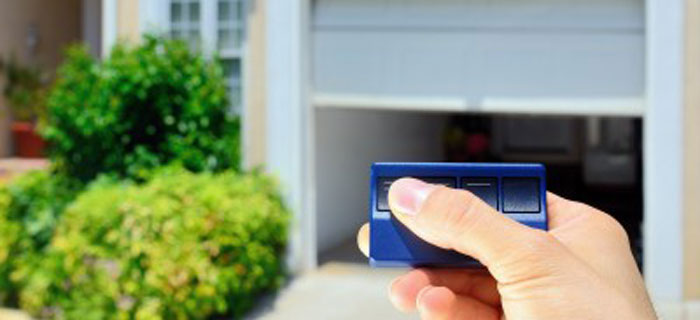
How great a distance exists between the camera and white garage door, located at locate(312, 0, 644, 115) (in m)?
7.46

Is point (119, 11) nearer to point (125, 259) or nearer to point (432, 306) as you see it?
point (125, 259)

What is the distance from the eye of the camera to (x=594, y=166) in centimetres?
1722

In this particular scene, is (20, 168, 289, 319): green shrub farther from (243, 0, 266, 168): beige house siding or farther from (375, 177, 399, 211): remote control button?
(375, 177, 399, 211): remote control button

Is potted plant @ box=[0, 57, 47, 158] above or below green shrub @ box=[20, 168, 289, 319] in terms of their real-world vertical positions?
above

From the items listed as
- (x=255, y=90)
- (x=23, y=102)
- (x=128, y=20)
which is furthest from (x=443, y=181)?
(x=23, y=102)

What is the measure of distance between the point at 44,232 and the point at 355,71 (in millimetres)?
3200

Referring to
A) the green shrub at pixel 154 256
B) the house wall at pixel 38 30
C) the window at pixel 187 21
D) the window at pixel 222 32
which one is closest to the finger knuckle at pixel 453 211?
the green shrub at pixel 154 256

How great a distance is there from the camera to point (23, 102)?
12.5 m

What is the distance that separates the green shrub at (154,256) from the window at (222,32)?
68.3 inches

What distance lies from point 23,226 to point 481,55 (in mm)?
4364

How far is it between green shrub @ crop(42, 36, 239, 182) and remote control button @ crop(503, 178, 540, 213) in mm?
6927

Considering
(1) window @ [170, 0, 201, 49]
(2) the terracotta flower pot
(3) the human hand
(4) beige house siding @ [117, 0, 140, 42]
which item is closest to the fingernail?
(3) the human hand

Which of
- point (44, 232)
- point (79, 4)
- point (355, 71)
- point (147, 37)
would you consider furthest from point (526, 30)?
point (79, 4)

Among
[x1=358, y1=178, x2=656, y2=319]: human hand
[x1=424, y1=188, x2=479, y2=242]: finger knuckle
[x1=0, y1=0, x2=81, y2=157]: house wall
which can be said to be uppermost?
[x1=0, y1=0, x2=81, y2=157]: house wall
